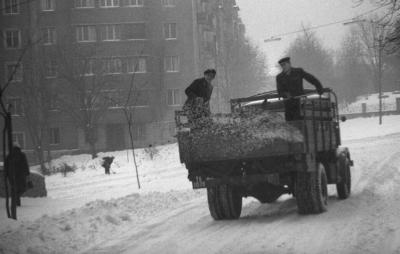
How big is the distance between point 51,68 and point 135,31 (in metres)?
8.92

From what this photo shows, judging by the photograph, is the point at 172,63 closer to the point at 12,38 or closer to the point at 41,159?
the point at 12,38

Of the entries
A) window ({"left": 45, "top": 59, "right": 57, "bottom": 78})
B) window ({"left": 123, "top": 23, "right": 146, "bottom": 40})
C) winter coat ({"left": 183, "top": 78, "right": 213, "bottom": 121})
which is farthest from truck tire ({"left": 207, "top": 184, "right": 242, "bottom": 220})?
window ({"left": 123, "top": 23, "right": 146, "bottom": 40})

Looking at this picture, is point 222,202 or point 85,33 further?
point 85,33

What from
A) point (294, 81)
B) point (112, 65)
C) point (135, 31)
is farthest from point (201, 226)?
point (135, 31)

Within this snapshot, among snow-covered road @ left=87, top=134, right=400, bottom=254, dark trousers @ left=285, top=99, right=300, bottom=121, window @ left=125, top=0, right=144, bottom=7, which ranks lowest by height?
snow-covered road @ left=87, top=134, right=400, bottom=254

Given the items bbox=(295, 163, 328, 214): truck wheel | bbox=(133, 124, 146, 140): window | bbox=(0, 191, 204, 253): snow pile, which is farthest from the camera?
bbox=(133, 124, 146, 140): window

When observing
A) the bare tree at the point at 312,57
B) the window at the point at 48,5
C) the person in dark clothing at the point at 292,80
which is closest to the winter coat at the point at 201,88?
the person in dark clothing at the point at 292,80

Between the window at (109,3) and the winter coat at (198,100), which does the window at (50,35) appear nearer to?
the window at (109,3)

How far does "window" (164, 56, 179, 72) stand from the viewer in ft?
177

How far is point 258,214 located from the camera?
10.6m

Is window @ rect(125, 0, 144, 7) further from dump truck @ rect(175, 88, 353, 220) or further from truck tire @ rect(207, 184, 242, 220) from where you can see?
truck tire @ rect(207, 184, 242, 220)

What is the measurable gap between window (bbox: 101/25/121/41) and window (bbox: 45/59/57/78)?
5.28m

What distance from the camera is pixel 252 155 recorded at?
908cm

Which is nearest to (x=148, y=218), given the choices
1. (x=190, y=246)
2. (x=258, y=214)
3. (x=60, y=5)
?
(x=258, y=214)
